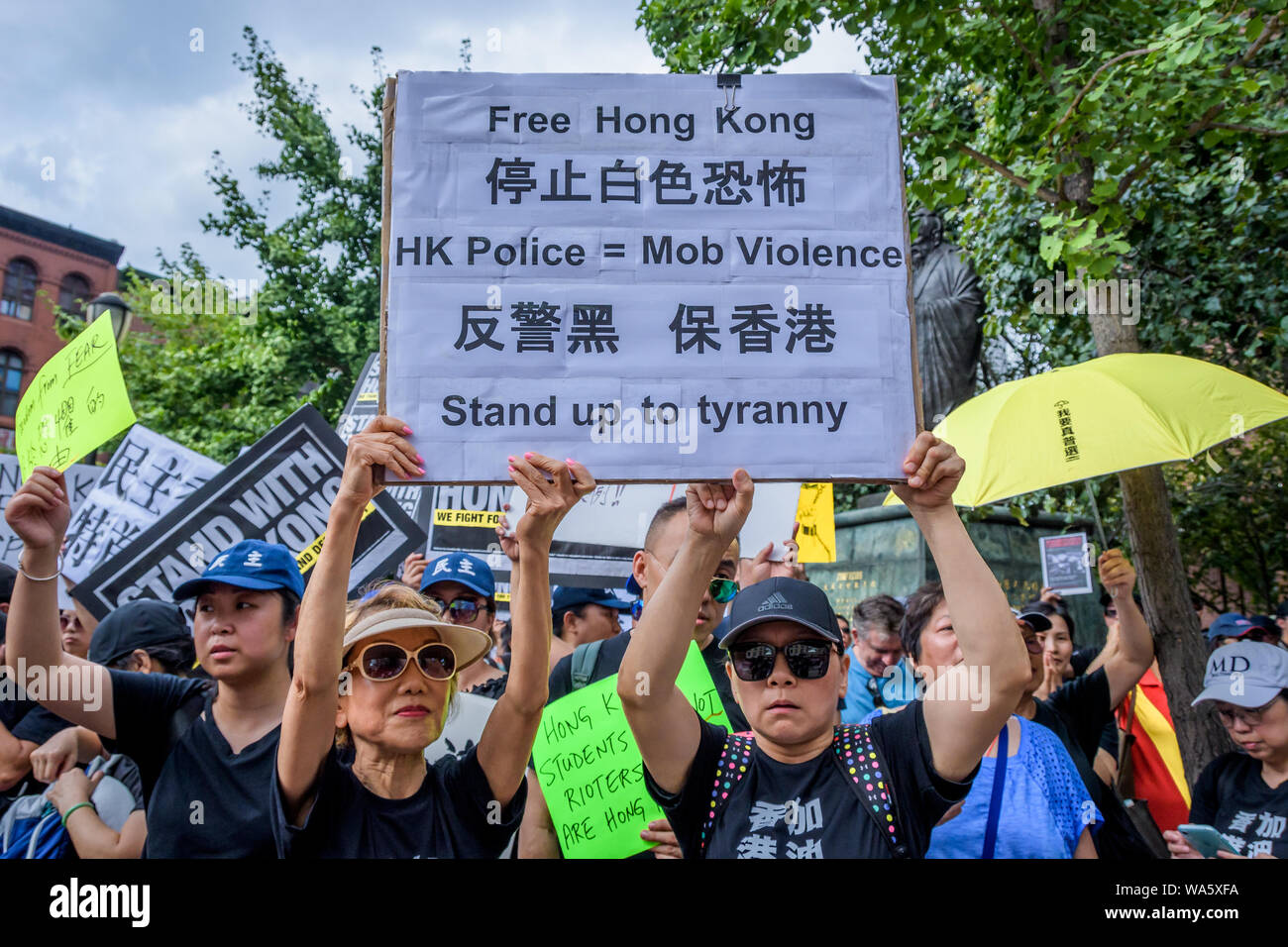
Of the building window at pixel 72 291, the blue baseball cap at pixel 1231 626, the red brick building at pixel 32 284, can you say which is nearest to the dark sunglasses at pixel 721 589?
the blue baseball cap at pixel 1231 626

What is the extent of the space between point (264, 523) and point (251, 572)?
4.75 ft

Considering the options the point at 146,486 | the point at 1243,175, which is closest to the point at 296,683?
the point at 146,486

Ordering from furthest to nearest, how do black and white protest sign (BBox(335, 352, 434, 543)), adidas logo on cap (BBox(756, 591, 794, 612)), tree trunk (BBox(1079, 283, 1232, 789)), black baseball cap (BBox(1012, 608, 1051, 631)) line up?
1. black and white protest sign (BBox(335, 352, 434, 543))
2. tree trunk (BBox(1079, 283, 1232, 789))
3. black baseball cap (BBox(1012, 608, 1051, 631))
4. adidas logo on cap (BBox(756, 591, 794, 612))

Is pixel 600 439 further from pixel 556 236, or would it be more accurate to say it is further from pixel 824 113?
pixel 824 113

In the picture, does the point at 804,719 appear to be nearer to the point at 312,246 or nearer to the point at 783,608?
the point at 783,608

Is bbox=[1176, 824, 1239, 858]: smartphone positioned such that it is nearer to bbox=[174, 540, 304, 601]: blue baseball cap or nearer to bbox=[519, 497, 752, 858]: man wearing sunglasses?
bbox=[519, 497, 752, 858]: man wearing sunglasses

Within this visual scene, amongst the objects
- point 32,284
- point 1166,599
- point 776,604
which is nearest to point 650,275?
point 776,604

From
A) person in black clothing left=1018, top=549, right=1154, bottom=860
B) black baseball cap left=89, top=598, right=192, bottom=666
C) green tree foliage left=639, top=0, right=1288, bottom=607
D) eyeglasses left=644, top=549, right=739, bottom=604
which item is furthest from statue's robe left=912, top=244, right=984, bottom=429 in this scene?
black baseball cap left=89, top=598, right=192, bottom=666

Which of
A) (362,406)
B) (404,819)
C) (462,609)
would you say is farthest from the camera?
(362,406)

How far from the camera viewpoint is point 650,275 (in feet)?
8.73

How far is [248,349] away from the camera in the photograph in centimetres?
2053

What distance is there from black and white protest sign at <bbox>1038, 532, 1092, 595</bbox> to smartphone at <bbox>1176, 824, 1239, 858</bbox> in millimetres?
2839

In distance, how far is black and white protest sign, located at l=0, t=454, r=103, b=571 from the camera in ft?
18.6

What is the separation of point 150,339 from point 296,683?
27.0 metres
